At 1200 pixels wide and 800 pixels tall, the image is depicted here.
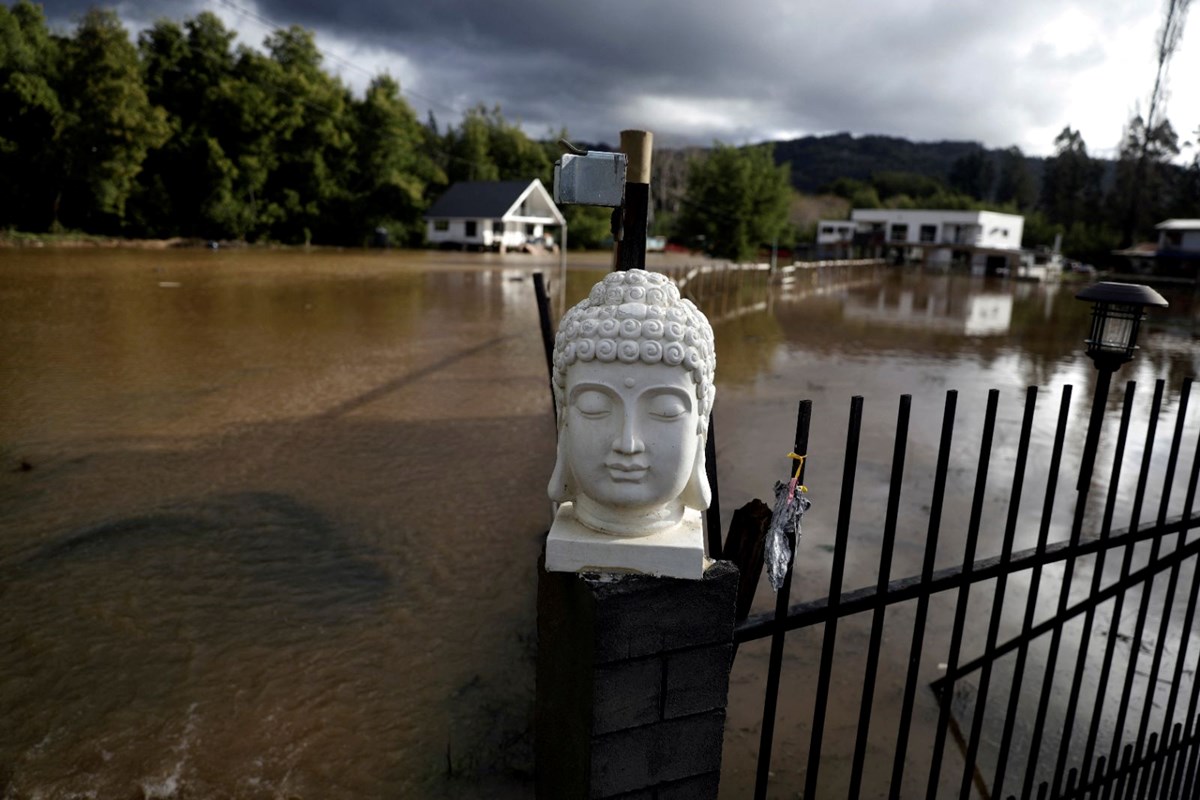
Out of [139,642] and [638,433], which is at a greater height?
[638,433]

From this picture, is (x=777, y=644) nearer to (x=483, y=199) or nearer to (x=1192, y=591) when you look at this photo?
Answer: (x=1192, y=591)

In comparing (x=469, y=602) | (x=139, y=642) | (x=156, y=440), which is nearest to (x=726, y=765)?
(x=469, y=602)

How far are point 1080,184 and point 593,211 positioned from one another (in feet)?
160

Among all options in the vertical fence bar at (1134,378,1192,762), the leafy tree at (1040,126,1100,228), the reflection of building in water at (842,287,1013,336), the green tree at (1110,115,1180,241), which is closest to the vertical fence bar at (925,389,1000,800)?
the vertical fence bar at (1134,378,1192,762)

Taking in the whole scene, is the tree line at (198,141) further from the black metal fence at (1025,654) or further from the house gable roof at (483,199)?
the black metal fence at (1025,654)

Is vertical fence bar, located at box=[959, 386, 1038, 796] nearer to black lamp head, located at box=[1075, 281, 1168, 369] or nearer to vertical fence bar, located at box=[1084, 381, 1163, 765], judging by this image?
vertical fence bar, located at box=[1084, 381, 1163, 765]

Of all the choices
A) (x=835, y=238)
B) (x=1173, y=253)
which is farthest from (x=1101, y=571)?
(x=835, y=238)

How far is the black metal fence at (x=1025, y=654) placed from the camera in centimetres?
206

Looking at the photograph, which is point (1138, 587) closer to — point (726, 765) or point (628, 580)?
point (726, 765)

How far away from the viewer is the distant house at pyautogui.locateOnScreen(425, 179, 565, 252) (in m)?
45.2

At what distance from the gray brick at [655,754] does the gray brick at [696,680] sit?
0.04 m

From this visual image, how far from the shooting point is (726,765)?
3.74 metres

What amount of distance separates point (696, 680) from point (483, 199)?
46906mm

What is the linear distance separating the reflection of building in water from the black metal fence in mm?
17536
